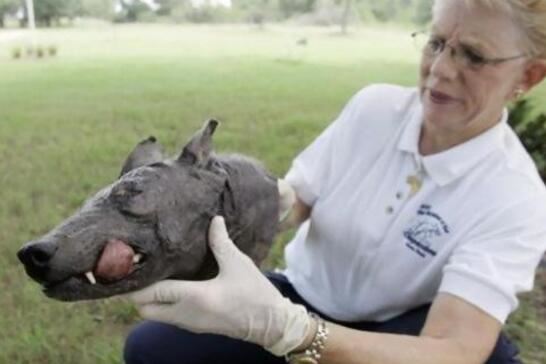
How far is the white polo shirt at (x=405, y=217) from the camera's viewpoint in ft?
6.06

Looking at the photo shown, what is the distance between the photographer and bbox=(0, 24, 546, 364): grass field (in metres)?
3.36

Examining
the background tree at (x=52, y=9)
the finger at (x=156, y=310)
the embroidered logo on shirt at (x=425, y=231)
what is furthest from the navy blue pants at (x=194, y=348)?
the background tree at (x=52, y=9)

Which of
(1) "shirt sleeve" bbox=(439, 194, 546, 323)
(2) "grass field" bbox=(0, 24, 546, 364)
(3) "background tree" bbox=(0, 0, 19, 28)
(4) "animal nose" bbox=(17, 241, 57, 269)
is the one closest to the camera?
(4) "animal nose" bbox=(17, 241, 57, 269)

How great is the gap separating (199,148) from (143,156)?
0.37ft

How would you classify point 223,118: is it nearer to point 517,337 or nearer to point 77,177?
point 77,177

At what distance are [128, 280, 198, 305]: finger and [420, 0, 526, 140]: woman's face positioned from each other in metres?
0.72

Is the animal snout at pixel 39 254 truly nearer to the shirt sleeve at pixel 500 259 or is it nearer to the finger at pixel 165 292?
the finger at pixel 165 292

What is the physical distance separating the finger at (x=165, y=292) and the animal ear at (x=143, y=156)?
0.73ft

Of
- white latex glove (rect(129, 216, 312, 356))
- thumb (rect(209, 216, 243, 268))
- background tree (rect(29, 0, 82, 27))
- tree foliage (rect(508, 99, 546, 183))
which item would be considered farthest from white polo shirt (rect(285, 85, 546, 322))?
background tree (rect(29, 0, 82, 27))

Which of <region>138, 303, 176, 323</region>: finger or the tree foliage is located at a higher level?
<region>138, 303, 176, 323</region>: finger

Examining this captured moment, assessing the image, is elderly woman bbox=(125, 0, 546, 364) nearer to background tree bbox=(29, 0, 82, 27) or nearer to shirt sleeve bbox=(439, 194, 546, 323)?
shirt sleeve bbox=(439, 194, 546, 323)

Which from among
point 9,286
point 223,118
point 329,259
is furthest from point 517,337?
point 223,118

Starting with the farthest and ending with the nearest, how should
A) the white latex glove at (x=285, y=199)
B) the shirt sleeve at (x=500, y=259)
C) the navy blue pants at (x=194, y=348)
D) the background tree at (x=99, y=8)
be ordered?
the background tree at (x=99, y=8)
the navy blue pants at (x=194, y=348)
the white latex glove at (x=285, y=199)
the shirt sleeve at (x=500, y=259)

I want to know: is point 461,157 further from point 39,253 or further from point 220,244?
point 39,253
